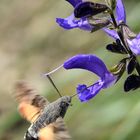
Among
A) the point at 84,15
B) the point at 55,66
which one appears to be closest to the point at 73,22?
the point at 84,15

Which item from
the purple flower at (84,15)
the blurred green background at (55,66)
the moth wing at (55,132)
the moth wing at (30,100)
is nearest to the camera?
the purple flower at (84,15)

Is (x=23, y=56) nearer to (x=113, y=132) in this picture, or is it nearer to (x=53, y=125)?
(x=113, y=132)

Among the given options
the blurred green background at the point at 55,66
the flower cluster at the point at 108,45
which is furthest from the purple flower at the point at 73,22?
the blurred green background at the point at 55,66

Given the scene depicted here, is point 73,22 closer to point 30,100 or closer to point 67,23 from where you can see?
point 67,23

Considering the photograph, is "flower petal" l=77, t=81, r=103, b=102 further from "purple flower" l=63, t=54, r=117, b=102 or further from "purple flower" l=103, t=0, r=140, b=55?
"purple flower" l=103, t=0, r=140, b=55

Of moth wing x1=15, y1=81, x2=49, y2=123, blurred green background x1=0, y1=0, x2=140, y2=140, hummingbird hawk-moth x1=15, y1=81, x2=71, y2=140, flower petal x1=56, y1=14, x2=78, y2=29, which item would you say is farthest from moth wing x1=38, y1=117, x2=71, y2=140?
blurred green background x1=0, y1=0, x2=140, y2=140

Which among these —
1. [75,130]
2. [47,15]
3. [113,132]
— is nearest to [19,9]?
[47,15]

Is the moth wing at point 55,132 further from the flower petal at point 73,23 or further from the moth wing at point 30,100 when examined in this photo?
the flower petal at point 73,23
